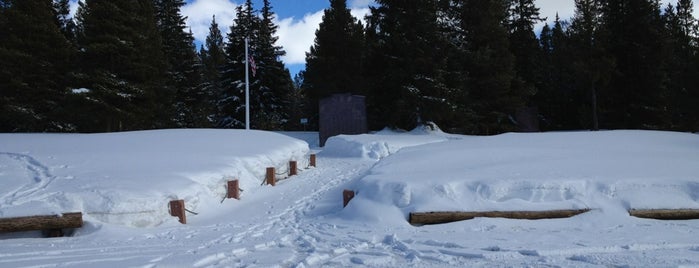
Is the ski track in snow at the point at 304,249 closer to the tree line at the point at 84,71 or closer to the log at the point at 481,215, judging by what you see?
the log at the point at 481,215

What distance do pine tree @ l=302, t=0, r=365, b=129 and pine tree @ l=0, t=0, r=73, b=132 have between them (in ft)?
55.5

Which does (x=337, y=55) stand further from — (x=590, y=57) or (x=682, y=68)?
(x=682, y=68)

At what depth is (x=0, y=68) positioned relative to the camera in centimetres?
2241

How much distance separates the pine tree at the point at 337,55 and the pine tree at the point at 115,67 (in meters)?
13.0

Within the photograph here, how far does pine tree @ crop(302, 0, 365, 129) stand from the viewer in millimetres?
32406

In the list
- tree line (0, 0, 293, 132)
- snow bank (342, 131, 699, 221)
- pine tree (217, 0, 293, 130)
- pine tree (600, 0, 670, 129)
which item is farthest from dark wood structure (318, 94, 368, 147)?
pine tree (600, 0, 670, 129)

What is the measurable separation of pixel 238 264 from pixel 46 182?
5099 millimetres

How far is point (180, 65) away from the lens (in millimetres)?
33594

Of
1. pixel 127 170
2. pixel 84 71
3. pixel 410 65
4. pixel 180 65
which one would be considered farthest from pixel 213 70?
pixel 127 170

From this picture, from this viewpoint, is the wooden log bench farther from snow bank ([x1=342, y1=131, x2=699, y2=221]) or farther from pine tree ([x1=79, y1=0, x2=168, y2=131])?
pine tree ([x1=79, y1=0, x2=168, y2=131])

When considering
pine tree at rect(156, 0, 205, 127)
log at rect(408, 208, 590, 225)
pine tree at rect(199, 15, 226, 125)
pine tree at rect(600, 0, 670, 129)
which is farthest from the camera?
pine tree at rect(199, 15, 226, 125)

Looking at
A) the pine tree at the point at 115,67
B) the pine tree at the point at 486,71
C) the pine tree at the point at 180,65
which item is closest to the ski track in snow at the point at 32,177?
the pine tree at the point at 115,67

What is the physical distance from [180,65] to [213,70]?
11053 mm

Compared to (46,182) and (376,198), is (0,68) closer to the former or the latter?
(46,182)
